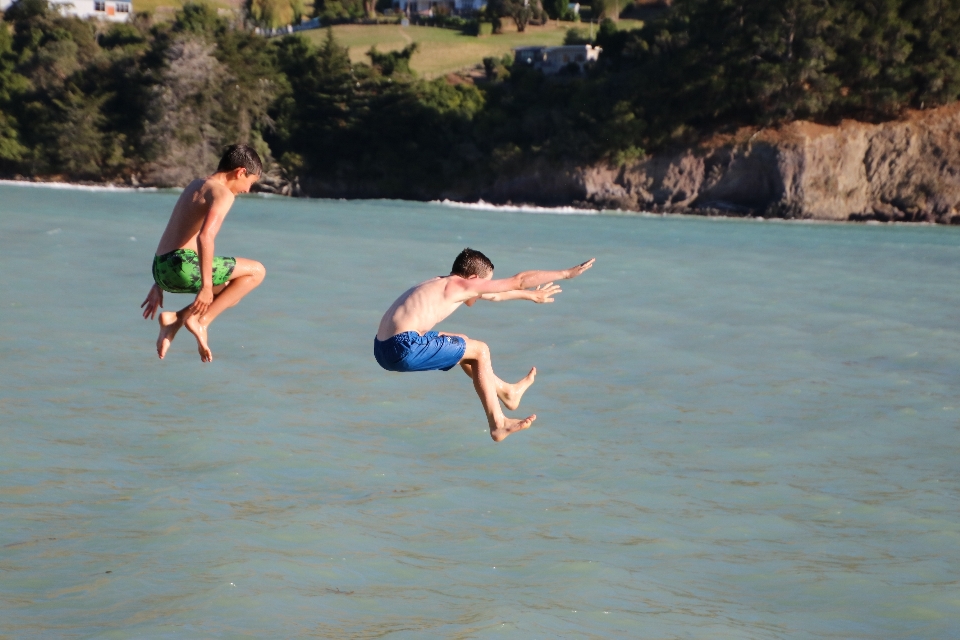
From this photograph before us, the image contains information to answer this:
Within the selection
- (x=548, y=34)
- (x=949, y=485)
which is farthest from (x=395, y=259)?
(x=548, y=34)

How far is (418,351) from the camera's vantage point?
8.10 metres

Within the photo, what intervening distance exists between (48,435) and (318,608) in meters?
5.05

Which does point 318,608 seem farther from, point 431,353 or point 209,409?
point 209,409

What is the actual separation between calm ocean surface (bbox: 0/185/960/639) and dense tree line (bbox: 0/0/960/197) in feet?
126

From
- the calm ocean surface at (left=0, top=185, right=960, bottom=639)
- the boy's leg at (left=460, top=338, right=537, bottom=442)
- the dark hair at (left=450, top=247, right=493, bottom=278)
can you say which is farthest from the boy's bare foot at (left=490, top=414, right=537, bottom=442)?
the dark hair at (left=450, top=247, right=493, bottom=278)

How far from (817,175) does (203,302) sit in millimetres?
52830

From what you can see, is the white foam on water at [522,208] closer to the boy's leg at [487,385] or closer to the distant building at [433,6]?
the boy's leg at [487,385]

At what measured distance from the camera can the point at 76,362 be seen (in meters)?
15.1

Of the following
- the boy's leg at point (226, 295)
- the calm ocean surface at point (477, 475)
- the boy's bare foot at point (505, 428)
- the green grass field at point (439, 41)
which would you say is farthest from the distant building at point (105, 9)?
the boy's bare foot at point (505, 428)

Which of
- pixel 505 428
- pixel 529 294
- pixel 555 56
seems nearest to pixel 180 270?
pixel 529 294

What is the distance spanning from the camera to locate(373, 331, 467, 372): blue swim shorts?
26.6ft

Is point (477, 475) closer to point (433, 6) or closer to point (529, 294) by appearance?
point (529, 294)

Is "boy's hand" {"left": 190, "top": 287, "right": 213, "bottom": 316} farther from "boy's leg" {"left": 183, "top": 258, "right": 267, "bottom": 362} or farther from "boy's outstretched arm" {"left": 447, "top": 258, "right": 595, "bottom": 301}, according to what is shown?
"boy's outstretched arm" {"left": 447, "top": 258, "right": 595, "bottom": 301}

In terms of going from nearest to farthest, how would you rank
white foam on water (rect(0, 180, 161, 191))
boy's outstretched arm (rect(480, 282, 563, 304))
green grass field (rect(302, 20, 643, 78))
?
boy's outstretched arm (rect(480, 282, 563, 304)) < white foam on water (rect(0, 180, 161, 191)) < green grass field (rect(302, 20, 643, 78))
